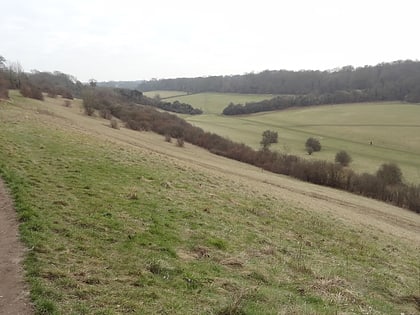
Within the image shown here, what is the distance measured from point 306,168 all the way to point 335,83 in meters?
93.6

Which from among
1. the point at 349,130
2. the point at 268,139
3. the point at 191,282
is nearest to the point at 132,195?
the point at 191,282

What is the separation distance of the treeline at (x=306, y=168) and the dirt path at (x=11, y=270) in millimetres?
40932

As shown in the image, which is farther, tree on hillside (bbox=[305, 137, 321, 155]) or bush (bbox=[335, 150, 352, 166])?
tree on hillside (bbox=[305, 137, 321, 155])

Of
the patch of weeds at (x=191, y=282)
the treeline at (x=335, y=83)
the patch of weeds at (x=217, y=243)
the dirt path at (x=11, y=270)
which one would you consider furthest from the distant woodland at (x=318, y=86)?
the patch of weeds at (x=191, y=282)

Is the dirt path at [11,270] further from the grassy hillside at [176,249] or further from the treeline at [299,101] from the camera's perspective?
the treeline at [299,101]

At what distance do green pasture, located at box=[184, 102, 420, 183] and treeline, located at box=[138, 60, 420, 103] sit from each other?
347 inches

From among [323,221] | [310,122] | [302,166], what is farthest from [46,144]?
[310,122]

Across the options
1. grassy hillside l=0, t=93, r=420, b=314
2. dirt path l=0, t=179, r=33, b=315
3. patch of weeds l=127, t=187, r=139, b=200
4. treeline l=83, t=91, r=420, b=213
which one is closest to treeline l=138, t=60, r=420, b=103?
treeline l=83, t=91, r=420, b=213

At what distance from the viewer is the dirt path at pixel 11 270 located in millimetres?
6504

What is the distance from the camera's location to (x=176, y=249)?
406 inches

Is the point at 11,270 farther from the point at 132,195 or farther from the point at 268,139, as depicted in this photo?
the point at 268,139

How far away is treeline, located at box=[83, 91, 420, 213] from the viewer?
4394 cm

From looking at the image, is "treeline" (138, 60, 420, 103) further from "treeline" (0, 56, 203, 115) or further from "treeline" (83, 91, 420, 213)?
"treeline" (83, 91, 420, 213)

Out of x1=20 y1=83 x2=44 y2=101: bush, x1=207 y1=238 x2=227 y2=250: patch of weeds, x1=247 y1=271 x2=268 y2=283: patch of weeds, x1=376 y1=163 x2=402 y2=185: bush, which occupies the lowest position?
x1=376 y1=163 x2=402 y2=185: bush
